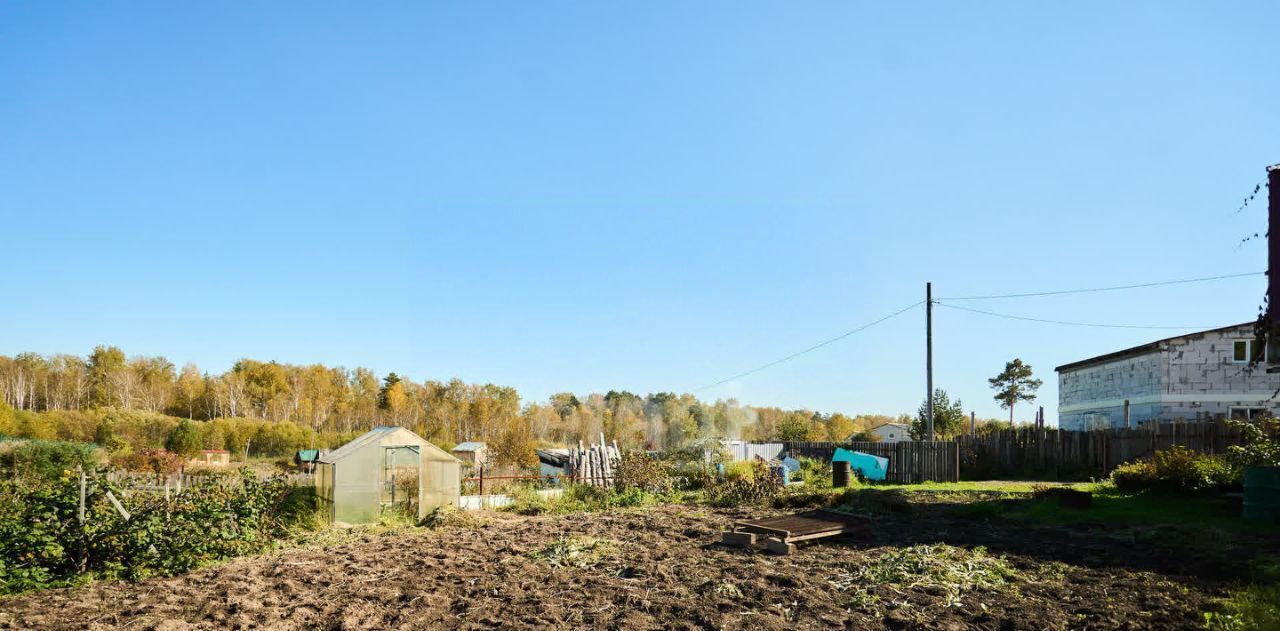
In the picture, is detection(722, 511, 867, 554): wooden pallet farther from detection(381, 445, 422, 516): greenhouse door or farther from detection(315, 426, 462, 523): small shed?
detection(381, 445, 422, 516): greenhouse door

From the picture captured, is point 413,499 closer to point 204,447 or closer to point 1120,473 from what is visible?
point 1120,473

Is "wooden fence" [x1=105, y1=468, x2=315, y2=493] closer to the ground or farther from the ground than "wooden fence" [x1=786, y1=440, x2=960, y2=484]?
farther from the ground

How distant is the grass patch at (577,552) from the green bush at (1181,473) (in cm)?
1166

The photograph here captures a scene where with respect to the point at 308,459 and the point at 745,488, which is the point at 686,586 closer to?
the point at 745,488

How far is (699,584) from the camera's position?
29.1 ft

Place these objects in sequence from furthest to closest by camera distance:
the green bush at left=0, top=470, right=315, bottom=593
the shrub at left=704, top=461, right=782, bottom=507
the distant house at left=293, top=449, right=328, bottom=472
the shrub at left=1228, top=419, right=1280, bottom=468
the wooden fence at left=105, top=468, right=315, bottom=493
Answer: the distant house at left=293, top=449, right=328, bottom=472, the shrub at left=704, top=461, right=782, bottom=507, the shrub at left=1228, top=419, right=1280, bottom=468, the wooden fence at left=105, top=468, right=315, bottom=493, the green bush at left=0, top=470, right=315, bottom=593

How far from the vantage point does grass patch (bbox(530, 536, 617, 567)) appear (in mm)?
10242

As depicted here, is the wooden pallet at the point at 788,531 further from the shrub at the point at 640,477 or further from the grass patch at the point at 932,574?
the shrub at the point at 640,477

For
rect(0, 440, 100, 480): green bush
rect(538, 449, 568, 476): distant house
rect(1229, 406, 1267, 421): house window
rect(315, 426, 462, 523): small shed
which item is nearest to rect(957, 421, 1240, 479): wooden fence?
rect(1229, 406, 1267, 421): house window

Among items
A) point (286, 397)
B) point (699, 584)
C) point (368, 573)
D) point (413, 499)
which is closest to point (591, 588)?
point (699, 584)

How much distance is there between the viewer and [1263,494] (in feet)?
40.1

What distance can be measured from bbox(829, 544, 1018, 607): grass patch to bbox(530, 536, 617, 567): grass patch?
3.19 metres

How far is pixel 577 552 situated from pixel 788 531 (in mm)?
3039

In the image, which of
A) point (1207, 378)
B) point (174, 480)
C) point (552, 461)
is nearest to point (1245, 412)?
point (1207, 378)
